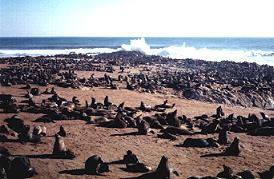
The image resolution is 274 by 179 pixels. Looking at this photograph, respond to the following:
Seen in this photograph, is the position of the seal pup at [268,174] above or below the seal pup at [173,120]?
below

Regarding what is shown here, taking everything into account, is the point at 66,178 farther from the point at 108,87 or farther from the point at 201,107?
the point at 108,87

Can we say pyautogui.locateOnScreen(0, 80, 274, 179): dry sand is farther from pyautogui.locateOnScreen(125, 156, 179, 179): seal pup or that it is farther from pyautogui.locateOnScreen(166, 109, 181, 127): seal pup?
pyautogui.locateOnScreen(166, 109, 181, 127): seal pup

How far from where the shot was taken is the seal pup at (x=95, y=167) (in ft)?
31.3

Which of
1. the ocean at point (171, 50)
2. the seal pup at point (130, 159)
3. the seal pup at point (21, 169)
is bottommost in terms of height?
the seal pup at point (130, 159)

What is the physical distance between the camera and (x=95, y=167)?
31.4ft

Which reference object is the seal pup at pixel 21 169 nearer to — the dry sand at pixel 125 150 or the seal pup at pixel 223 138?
the dry sand at pixel 125 150

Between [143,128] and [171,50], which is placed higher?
[171,50]

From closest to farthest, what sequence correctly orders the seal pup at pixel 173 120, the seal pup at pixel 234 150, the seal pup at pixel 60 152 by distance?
the seal pup at pixel 60 152 → the seal pup at pixel 234 150 → the seal pup at pixel 173 120

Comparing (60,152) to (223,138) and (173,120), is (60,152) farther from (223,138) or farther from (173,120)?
(173,120)

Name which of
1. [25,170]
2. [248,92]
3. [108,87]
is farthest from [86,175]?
[248,92]

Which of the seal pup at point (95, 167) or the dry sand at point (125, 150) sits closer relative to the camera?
the seal pup at point (95, 167)

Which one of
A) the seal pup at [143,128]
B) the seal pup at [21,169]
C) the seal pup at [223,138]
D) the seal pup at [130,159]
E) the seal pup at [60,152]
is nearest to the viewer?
the seal pup at [21,169]

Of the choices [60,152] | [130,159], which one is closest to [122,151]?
[130,159]

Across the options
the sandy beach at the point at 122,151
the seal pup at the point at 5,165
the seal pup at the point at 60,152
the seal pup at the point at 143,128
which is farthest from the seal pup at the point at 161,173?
the seal pup at the point at 143,128
